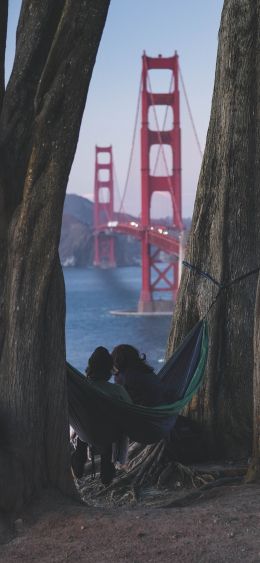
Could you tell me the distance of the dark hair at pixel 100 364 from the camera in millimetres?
4145

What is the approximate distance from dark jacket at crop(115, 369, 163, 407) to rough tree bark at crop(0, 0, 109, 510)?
788 millimetres

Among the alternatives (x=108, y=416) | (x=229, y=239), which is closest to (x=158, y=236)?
(x=229, y=239)

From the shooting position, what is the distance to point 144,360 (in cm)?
457

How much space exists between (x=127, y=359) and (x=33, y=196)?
1.15m

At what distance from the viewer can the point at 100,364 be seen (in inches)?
164

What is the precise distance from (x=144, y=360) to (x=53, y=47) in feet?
5.71

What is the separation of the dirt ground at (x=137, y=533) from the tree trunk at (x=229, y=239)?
1.26m

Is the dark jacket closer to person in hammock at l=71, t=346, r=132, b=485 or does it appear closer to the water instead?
person in hammock at l=71, t=346, r=132, b=485

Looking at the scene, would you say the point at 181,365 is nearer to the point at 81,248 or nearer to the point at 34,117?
the point at 34,117

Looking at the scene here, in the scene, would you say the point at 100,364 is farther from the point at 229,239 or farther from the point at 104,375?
the point at 229,239

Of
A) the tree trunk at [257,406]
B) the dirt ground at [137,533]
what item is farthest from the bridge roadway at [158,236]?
the dirt ground at [137,533]

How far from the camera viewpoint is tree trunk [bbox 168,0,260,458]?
5102 millimetres

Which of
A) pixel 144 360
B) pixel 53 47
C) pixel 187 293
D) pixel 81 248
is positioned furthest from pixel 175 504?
pixel 81 248

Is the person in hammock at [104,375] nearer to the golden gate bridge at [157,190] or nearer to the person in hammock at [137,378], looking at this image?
the person in hammock at [137,378]
